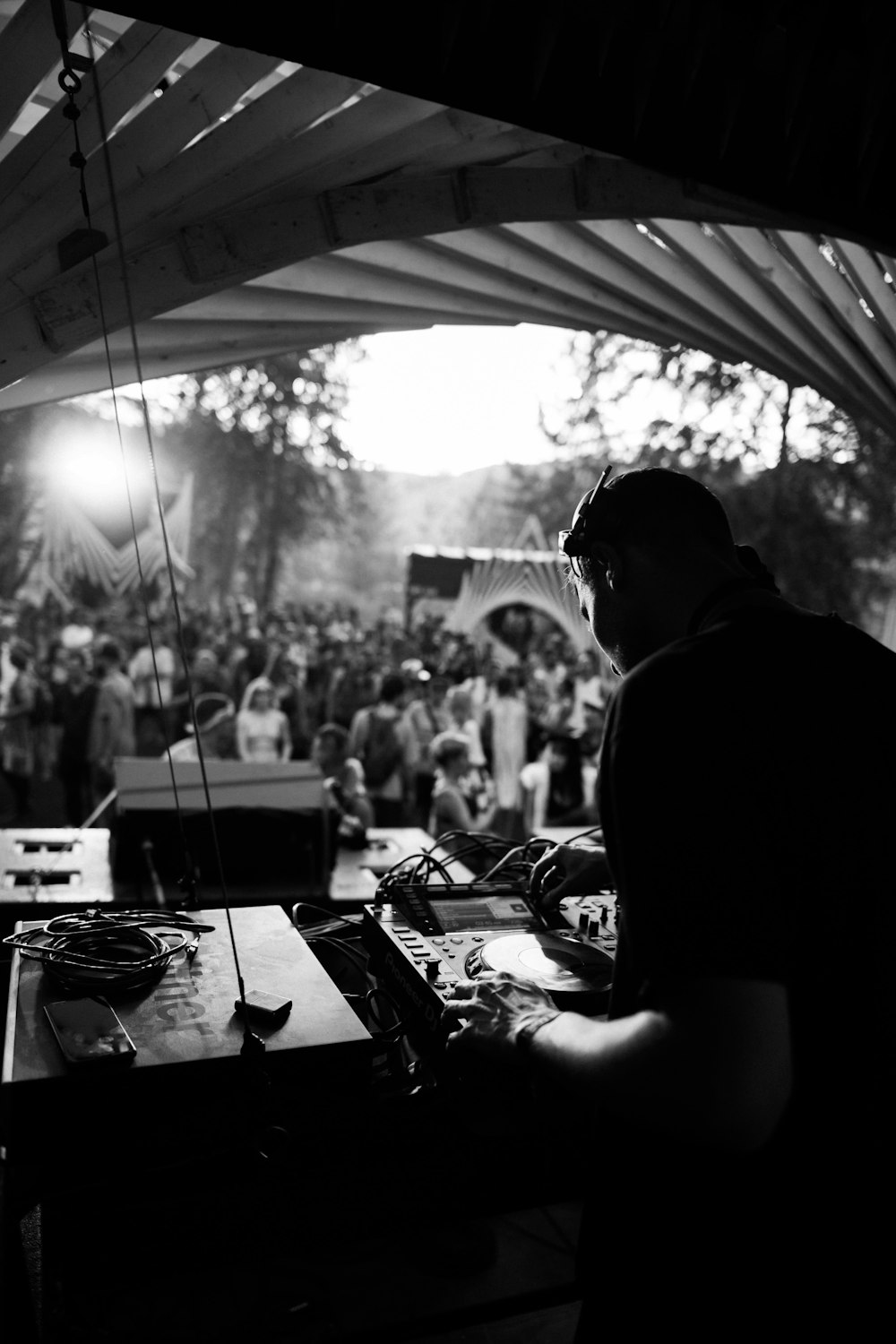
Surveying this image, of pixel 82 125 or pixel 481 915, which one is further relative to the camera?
pixel 82 125

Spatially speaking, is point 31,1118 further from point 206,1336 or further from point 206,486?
point 206,486

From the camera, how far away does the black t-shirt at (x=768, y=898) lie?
3.09 feet

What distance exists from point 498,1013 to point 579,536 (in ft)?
2.30

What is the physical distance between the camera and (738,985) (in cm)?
92

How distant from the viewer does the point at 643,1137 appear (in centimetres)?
115

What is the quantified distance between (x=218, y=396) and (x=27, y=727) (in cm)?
2122

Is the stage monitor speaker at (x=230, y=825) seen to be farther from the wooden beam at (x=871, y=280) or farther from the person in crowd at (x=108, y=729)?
the person in crowd at (x=108, y=729)

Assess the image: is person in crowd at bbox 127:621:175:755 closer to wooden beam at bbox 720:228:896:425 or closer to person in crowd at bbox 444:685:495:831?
person in crowd at bbox 444:685:495:831

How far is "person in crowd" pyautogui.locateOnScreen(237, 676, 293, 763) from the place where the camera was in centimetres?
686

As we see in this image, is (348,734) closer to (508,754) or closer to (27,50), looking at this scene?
(508,754)

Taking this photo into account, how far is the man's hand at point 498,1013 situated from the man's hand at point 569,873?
0.61 metres

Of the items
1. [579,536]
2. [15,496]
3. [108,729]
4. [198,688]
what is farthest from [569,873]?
[15,496]

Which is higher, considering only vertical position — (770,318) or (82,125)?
(770,318)

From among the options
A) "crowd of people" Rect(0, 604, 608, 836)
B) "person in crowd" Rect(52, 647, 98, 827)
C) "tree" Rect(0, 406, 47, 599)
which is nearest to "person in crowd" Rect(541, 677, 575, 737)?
"crowd of people" Rect(0, 604, 608, 836)
